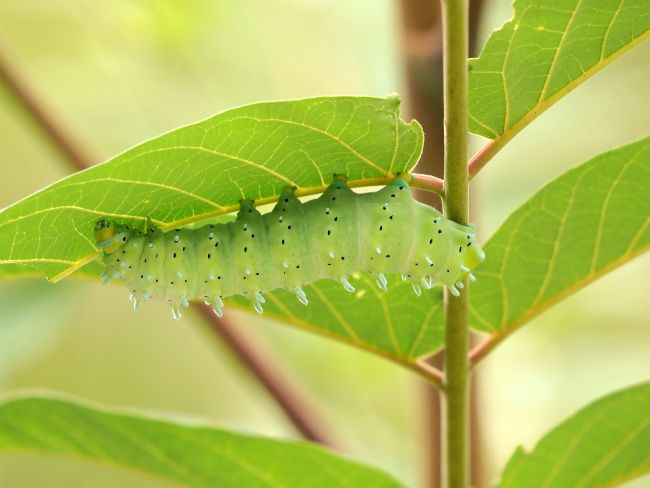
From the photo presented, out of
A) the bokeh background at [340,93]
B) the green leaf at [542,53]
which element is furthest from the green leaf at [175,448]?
the bokeh background at [340,93]

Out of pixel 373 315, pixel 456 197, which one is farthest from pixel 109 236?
pixel 456 197

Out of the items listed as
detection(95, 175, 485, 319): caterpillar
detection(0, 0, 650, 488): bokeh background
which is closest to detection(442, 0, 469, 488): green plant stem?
detection(95, 175, 485, 319): caterpillar

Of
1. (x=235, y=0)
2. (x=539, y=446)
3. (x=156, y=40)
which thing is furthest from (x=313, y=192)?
(x=235, y=0)

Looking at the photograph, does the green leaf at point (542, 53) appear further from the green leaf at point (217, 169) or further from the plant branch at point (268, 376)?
the plant branch at point (268, 376)

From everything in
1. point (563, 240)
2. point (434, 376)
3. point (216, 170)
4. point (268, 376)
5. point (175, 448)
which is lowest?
point (175, 448)

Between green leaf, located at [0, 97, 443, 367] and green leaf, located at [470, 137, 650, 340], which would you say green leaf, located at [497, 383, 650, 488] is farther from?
green leaf, located at [0, 97, 443, 367]

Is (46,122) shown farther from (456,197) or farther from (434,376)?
(456,197)
